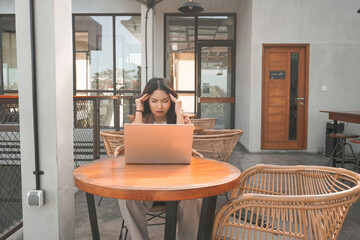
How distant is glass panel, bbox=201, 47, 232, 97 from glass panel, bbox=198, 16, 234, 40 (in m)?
0.31

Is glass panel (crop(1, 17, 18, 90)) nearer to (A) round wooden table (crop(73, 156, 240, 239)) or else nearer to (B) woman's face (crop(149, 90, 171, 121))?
(B) woman's face (crop(149, 90, 171, 121))

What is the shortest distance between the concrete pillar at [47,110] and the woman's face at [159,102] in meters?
0.59

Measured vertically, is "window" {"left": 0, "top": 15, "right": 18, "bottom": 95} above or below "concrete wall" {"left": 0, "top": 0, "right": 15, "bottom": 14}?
below

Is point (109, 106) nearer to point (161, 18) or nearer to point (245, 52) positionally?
point (161, 18)

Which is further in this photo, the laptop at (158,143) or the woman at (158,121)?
the woman at (158,121)

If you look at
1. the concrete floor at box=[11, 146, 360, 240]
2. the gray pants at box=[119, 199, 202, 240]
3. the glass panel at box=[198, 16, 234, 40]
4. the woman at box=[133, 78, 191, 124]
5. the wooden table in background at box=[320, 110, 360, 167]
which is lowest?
the concrete floor at box=[11, 146, 360, 240]

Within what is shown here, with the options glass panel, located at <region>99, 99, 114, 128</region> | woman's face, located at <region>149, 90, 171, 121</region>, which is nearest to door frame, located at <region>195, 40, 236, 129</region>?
glass panel, located at <region>99, 99, 114, 128</region>

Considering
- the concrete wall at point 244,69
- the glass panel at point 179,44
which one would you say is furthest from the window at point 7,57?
the concrete wall at point 244,69

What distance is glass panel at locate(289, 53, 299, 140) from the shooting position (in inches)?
243

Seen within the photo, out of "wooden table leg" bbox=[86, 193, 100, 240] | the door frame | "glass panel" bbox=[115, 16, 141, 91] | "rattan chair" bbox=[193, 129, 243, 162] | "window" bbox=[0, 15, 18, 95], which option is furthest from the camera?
"window" bbox=[0, 15, 18, 95]

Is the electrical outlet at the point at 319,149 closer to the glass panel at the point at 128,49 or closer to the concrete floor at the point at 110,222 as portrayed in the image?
the concrete floor at the point at 110,222

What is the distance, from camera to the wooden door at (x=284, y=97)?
617 centimetres

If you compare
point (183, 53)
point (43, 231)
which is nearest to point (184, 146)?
point (43, 231)

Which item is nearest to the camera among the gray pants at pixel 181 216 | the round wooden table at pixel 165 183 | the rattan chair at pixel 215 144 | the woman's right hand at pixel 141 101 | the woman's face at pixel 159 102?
the round wooden table at pixel 165 183
